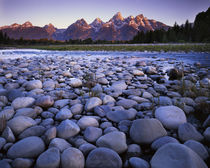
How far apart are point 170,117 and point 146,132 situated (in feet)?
1.45

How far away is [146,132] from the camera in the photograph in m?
1.49

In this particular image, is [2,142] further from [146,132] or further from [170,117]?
[170,117]

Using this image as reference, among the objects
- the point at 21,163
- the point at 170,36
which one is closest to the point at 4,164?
the point at 21,163

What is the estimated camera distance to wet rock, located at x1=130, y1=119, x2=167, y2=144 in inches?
57.7

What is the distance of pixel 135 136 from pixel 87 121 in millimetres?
581

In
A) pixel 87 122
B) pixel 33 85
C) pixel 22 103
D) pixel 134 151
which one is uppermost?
pixel 33 85

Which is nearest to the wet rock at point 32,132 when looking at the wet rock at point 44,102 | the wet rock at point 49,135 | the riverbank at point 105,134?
the riverbank at point 105,134

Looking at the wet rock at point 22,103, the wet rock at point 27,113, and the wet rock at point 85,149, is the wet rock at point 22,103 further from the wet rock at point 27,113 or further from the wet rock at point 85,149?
the wet rock at point 85,149

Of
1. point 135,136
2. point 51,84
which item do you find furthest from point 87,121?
point 51,84

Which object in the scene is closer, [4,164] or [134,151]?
[4,164]

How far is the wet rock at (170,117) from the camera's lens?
169 cm

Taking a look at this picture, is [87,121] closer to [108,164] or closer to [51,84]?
[108,164]

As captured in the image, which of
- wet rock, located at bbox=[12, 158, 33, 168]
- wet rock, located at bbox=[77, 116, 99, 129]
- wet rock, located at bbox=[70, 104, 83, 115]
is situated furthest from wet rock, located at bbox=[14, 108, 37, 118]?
wet rock, located at bbox=[12, 158, 33, 168]

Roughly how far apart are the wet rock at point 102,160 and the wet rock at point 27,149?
47 centimetres
